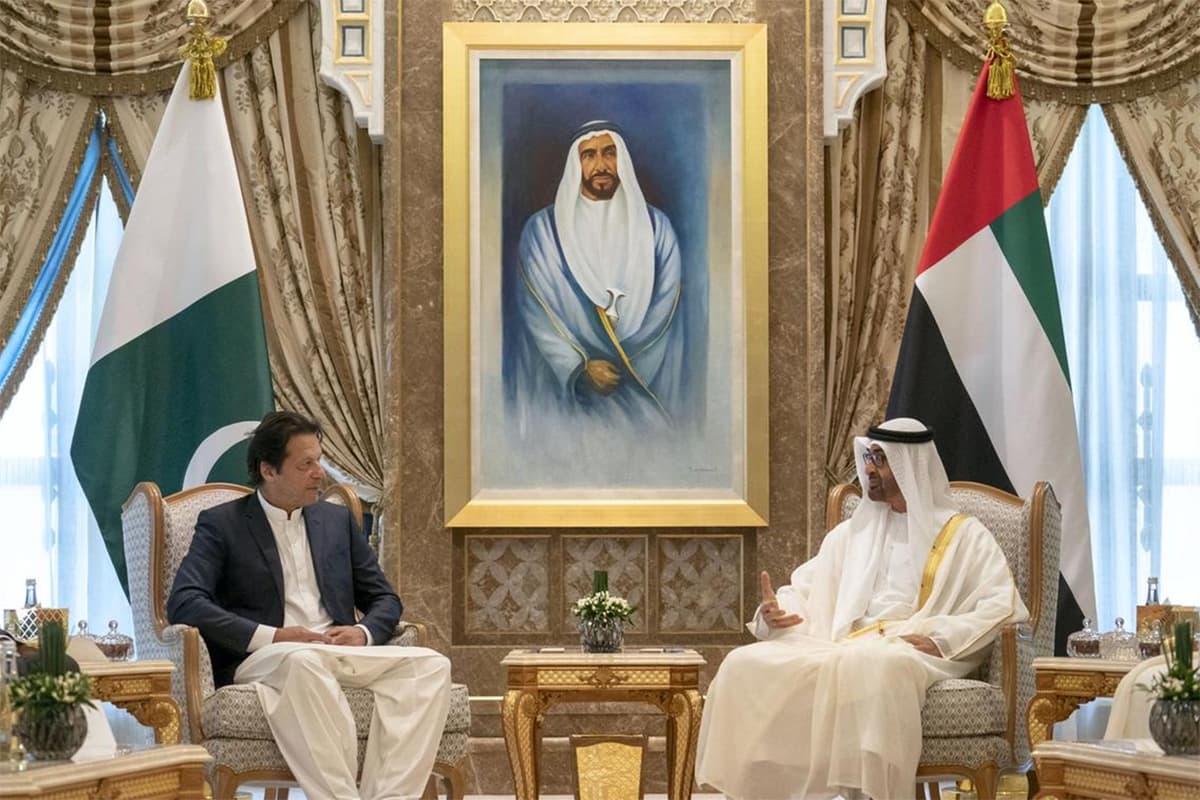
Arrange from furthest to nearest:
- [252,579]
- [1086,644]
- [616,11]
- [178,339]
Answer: [616,11]
[178,339]
[252,579]
[1086,644]

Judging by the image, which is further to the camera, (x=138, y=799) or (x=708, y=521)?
(x=708, y=521)

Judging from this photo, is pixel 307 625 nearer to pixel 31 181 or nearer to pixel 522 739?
pixel 522 739

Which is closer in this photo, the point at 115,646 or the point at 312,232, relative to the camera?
the point at 115,646

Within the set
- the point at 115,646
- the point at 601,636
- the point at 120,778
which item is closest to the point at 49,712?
the point at 120,778

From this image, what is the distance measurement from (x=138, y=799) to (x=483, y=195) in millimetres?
3798

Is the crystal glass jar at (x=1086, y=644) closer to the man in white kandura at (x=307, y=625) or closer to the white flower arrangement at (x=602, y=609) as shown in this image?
the white flower arrangement at (x=602, y=609)

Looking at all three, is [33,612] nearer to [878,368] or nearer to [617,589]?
[617,589]

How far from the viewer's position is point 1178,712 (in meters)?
4.39

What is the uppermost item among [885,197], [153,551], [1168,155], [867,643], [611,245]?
[1168,155]

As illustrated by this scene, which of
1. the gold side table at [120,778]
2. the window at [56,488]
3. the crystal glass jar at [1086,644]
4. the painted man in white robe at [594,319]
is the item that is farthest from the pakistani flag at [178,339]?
the crystal glass jar at [1086,644]

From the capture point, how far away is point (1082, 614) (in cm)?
711

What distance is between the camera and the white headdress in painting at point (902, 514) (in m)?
6.19

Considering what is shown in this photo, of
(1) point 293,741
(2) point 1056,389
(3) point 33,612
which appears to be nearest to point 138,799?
(1) point 293,741

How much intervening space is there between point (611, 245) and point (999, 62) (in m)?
1.79
